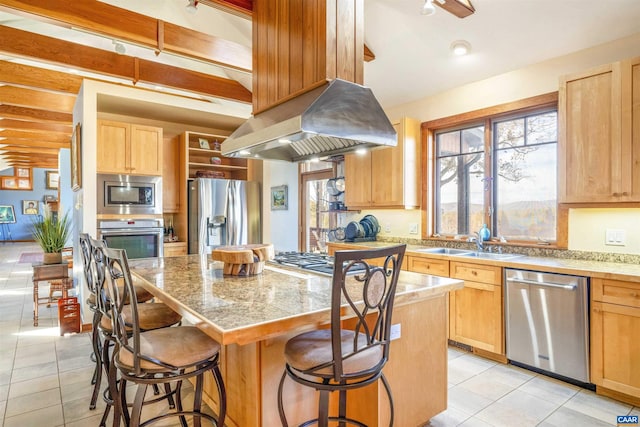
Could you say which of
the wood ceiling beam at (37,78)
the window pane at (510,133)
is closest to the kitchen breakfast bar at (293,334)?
the window pane at (510,133)

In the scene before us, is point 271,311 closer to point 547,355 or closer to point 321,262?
point 321,262

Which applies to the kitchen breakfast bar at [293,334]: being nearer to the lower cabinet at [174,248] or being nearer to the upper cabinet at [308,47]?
the upper cabinet at [308,47]

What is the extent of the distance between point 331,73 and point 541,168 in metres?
2.48

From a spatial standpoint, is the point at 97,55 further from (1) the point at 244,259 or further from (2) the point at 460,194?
(2) the point at 460,194

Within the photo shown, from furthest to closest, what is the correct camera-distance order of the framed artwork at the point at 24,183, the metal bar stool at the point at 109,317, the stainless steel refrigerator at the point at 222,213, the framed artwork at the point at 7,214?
the framed artwork at the point at 24,183 < the framed artwork at the point at 7,214 < the stainless steel refrigerator at the point at 222,213 < the metal bar stool at the point at 109,317

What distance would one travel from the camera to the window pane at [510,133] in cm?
352

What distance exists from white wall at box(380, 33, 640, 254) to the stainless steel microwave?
320 centimetres

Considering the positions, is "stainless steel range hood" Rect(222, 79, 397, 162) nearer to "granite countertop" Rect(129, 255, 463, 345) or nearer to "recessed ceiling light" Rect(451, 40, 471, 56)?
"granite countertop" Rect(129, 255, 463, 345)

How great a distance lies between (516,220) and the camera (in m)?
3.55

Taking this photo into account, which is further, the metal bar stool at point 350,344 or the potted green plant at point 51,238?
the potted green plant at point 51,238

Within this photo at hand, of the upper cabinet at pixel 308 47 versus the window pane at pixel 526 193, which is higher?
the upper cabinet at pixel 308 47

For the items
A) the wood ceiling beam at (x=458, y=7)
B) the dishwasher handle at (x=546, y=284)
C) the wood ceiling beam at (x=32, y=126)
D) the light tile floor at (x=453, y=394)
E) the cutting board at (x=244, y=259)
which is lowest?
the light tile floor at (x=453, y=394)

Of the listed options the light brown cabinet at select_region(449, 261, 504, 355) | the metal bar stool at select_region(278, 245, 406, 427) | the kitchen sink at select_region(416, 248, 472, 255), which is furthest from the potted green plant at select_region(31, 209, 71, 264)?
the light brown cabinet at select_region(449, 261, 504, 355)

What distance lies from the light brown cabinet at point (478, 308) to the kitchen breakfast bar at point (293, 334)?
120cm
